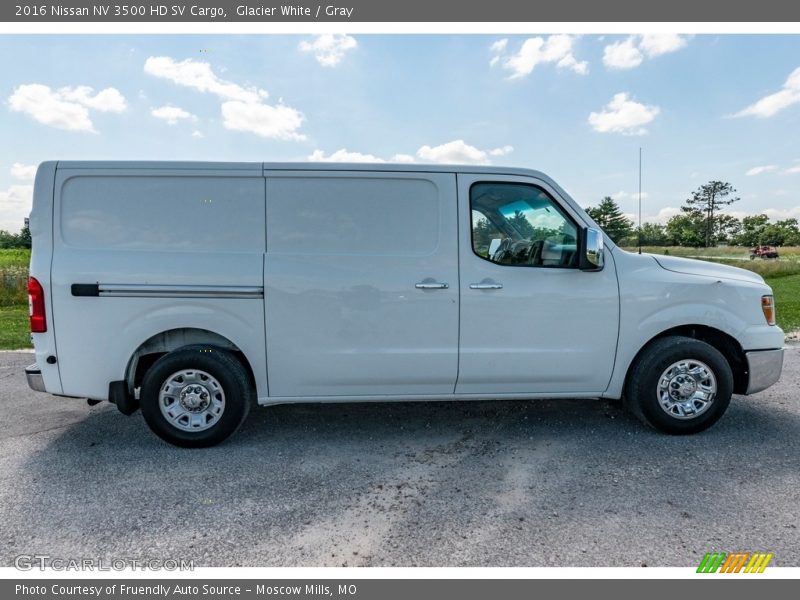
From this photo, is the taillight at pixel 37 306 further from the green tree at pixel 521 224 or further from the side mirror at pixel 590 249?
the side mirror at pixel 590 249

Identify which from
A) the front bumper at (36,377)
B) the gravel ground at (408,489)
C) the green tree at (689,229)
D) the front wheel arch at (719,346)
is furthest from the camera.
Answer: the green tree at (689,229)

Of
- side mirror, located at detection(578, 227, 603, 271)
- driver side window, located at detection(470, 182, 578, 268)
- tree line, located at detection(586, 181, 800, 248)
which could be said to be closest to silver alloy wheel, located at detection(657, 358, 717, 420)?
side mirror, located at detection(578, 227, 603, 271)

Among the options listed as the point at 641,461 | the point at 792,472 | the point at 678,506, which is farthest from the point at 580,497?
the point at 792,472

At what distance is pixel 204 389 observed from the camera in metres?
3.62

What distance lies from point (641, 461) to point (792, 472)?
0.99m

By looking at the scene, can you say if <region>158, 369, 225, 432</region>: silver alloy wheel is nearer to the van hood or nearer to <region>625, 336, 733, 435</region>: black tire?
<region>625, 336, 733, 435</region>: black tire

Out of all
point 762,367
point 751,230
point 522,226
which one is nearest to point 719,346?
point 762,367

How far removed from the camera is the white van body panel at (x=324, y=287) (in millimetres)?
3518

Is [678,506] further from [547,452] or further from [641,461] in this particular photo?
[547,452]

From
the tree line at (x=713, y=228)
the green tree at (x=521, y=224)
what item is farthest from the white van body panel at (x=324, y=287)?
the tree line at (x=713, y=228)

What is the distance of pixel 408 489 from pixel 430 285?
144cm

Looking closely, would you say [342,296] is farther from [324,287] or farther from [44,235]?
[44,235]

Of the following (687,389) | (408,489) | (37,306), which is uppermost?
(37,306)

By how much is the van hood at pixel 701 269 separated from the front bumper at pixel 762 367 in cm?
61
